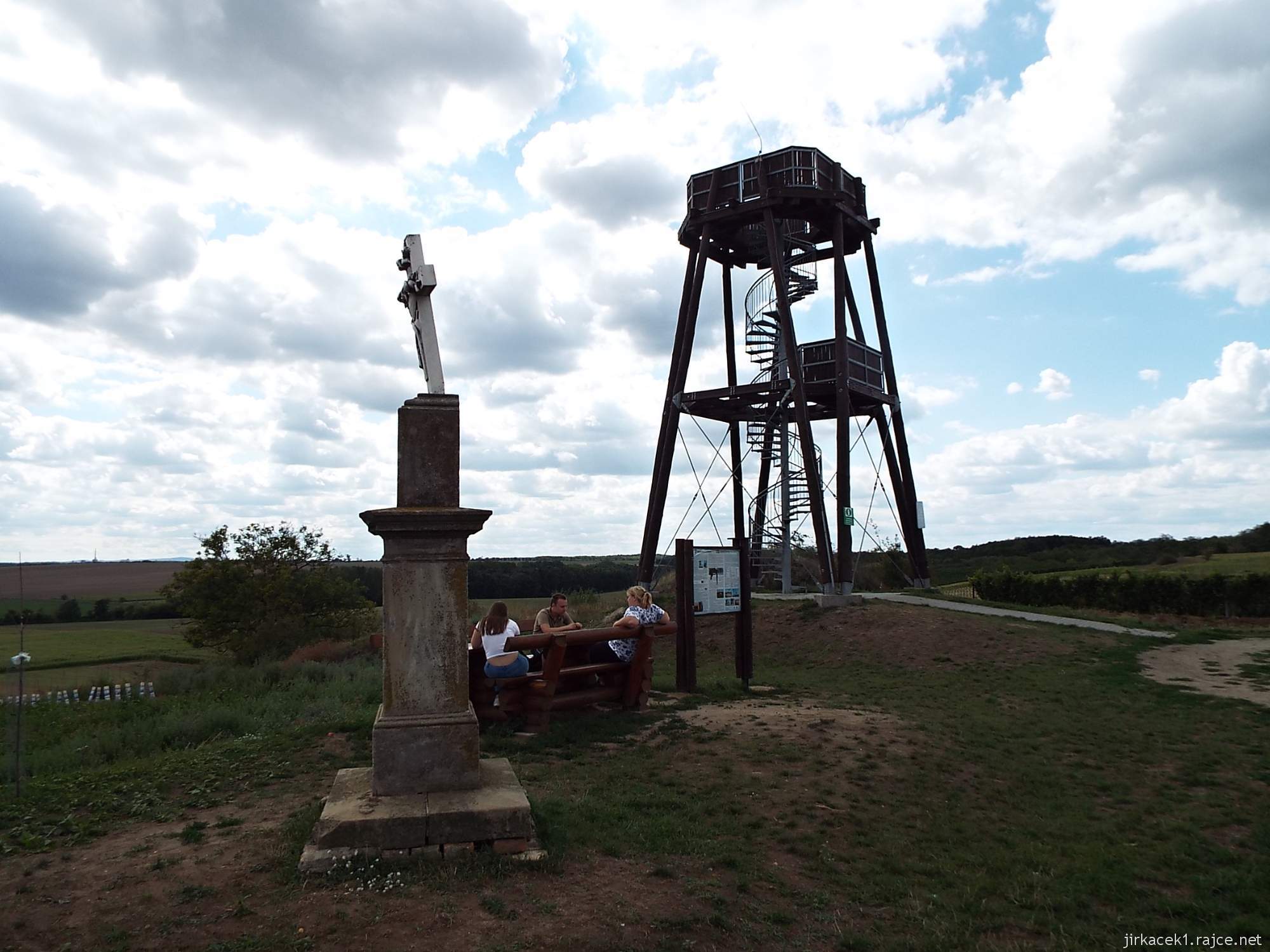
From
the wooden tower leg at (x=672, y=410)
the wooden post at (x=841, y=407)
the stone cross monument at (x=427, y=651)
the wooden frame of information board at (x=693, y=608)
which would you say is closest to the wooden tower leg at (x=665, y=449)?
the wooden tower leg at (x=672, y=410)

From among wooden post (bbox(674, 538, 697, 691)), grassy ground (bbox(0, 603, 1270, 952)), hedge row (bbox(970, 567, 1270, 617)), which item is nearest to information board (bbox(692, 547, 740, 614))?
wooden post (bbox(674, 538, 697, 691))

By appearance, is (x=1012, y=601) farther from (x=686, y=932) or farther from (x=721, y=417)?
(x=686, y=932)

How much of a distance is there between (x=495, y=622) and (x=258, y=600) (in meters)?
22.9

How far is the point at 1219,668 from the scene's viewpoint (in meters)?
14.6

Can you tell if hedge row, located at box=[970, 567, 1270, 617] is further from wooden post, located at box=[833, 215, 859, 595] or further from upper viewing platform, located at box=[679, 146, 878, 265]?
upper viewing platform, located at box=[679, 146, 878, 265]

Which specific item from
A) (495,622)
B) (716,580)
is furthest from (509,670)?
(716,580)

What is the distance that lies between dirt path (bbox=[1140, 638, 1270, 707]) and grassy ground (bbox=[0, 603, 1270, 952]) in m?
1.46

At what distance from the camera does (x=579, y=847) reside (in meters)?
5.03

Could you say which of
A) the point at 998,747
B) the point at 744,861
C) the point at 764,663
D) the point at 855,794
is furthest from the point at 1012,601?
the point at 744,861

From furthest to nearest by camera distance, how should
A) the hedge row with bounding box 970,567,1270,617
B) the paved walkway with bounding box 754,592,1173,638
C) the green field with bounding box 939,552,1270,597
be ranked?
the green field with bounding box 939,552,1270,597 < the hedge row with bounding box 970,567,1270,617 < the paved walkway with bounding box 754,592,1173,638

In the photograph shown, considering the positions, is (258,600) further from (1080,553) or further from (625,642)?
(1080,553)

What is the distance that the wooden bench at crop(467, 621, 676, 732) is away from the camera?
26.5 ft

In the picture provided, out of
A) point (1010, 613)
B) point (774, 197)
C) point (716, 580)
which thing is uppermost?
point (774, 197)

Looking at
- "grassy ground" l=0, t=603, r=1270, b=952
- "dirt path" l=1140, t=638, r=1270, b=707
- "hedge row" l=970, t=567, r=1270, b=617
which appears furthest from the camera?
"hedge row" l=970, t=567, r=1270, b=617
